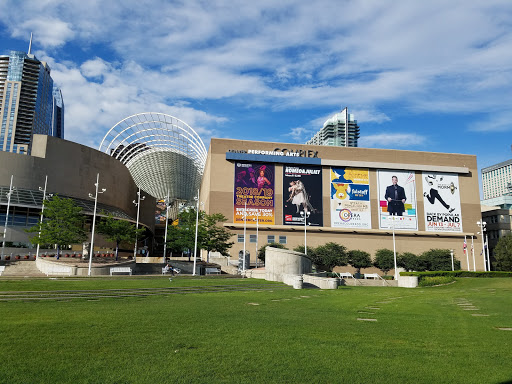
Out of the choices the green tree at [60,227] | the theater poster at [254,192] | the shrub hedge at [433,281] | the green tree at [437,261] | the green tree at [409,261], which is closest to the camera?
the shrub hedge at [433,281]

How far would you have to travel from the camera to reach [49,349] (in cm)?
769

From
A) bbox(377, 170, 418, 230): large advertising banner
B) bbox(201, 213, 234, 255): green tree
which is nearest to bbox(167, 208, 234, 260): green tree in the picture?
bbox(201, 213, 234, 255): green tree

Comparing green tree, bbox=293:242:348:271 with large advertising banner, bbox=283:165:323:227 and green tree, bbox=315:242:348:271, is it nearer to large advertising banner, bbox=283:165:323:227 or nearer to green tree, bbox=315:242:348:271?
green tree, bbox=315:242:348:271

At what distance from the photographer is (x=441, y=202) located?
8650 cm

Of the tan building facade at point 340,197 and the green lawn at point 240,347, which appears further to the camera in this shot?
the tan building facade at point 340,197

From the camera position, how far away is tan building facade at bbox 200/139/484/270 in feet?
261

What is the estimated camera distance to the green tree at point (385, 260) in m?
76.2

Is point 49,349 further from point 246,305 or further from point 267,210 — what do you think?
point 267,210

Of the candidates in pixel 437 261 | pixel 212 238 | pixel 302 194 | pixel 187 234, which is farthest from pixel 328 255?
pixel 187 234

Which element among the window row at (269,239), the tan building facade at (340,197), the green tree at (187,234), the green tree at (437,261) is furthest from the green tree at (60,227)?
the green tree at (437,261)

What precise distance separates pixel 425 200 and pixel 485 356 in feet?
274

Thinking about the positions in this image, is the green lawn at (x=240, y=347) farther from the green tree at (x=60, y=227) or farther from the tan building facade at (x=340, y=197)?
the tan building facade at (x=340, y=197)

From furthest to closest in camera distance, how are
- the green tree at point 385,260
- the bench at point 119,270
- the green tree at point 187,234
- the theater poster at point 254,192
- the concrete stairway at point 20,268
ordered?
the theater poster at point 254,192 < the green tree at point 385,260 < the green tree at point 187,234 < the bench at point 119,270 < the concrete stairway at point 20,268

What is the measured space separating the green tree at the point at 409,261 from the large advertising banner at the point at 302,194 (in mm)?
16848
